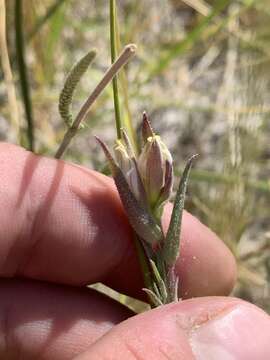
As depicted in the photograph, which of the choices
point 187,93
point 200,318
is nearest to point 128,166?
point 200,318

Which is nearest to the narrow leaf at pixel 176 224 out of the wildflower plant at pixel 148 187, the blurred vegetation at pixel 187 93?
the wildflower plant at pixel 148 187

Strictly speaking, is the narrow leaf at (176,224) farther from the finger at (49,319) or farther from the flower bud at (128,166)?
the finger at (49,319)

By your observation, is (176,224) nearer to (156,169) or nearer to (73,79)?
(156,169)

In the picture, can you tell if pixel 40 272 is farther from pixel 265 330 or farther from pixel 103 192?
pixel 265 330

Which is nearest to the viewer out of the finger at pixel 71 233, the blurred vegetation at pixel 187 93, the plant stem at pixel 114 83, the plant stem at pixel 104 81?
the plant stem at pixel 104 81

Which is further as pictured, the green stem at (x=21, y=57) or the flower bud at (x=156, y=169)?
the green stem at (x=21, y=57)

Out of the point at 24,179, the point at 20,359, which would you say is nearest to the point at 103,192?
the point at 24,179
